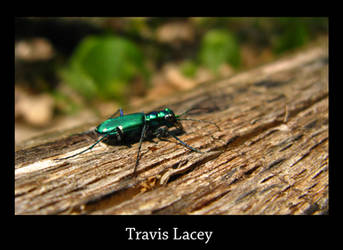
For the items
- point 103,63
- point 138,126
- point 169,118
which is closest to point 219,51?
point 103,63

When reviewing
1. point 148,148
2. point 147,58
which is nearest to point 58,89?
point 147,58

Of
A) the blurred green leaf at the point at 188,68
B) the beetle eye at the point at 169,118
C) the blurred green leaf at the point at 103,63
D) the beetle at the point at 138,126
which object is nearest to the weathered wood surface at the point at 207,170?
the beetle at the point at 138,126

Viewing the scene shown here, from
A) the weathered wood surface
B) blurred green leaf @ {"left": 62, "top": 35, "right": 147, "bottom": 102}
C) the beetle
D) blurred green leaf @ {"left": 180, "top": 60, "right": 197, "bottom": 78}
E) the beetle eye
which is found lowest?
the weathered wood surface

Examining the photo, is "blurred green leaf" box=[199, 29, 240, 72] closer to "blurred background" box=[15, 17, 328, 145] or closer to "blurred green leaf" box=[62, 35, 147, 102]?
"blurred background" box=[15, 17, 328, 145]

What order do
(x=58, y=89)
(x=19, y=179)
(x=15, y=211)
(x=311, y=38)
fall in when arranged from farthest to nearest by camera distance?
(x=311, y=38)
(x=58, y=89)
(x=19, y=179)
(x=15, y=211)

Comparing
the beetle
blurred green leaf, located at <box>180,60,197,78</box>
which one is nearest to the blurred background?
blurred green leaf, located at <box>180,60,197,78</box>

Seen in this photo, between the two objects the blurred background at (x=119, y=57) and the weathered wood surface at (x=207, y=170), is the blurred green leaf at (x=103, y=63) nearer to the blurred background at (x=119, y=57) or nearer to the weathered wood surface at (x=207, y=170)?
the blurred background at (x=119, y=57)
